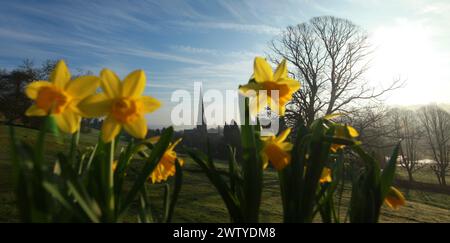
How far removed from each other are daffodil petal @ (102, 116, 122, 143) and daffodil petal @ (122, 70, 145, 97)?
0.24 ft

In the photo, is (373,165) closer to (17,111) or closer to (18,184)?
(18,184)

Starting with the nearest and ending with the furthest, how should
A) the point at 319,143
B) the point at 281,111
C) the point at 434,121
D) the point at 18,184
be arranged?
the point at 18,184, the point at 319,143, the point at 281,111, the point at 434,121

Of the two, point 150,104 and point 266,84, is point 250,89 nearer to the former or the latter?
point 266,84

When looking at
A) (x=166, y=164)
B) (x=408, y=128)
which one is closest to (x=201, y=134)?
(x=166, y=164)

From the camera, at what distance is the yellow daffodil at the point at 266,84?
3.14 ft

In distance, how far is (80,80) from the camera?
760mm

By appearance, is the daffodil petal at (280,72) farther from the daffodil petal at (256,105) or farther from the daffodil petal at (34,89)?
the daffodil petal at (34,89)

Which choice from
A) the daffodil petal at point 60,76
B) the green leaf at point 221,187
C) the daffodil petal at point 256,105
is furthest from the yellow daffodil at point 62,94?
the daffodil petal at point 256,105

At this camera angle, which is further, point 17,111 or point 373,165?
point 17,111

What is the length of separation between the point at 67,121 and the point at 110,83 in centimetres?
14

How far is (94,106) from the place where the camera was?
0.74 meters
